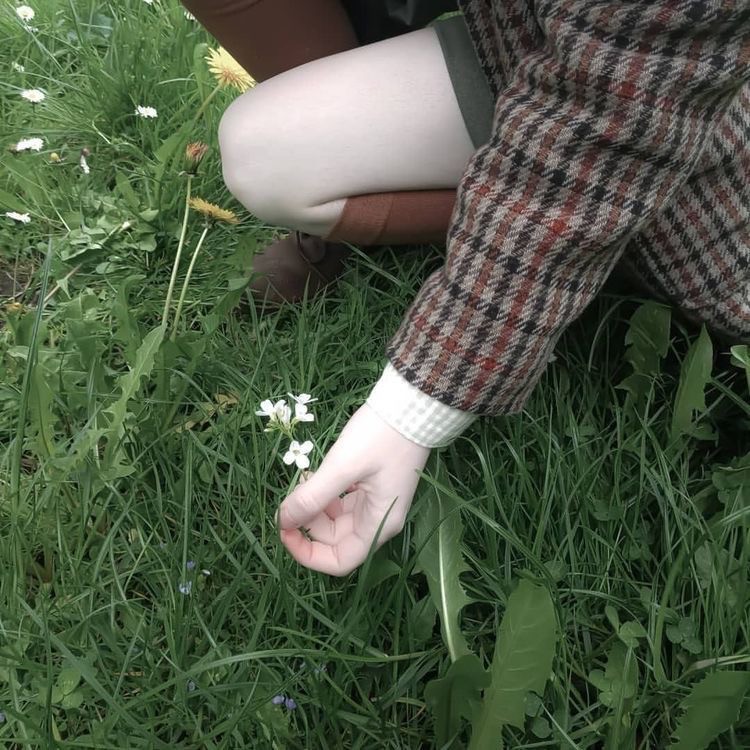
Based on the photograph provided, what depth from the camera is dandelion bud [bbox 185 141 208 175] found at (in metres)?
1.25

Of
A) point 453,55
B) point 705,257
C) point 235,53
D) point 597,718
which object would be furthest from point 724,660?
point 235,53

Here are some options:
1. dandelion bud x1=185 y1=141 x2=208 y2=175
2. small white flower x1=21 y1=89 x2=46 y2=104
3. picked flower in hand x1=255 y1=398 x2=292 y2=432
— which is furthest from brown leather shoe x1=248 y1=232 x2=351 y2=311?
small white flower x1=21 y1=89 x2=46 y2=104

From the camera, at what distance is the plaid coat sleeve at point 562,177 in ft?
2.14

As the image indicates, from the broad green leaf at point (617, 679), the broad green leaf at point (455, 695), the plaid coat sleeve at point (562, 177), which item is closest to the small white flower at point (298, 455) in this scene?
the plaid coat sleeve at point (562, 177)

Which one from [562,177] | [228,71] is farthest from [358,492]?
[228,71]

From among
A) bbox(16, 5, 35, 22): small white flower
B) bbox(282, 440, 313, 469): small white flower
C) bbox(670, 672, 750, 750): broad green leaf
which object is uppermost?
bbox(16, 5, 35, 22): small white flower

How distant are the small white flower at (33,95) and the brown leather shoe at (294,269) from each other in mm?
622

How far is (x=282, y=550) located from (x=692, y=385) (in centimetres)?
50

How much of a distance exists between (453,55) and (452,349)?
48 cm

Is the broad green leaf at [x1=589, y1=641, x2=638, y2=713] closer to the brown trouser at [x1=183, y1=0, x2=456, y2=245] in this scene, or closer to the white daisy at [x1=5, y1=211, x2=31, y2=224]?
the brown trouser at [x1=183, y1=0, x2=456, y2=245]

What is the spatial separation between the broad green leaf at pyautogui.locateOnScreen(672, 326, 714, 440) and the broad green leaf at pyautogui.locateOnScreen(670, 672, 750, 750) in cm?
33

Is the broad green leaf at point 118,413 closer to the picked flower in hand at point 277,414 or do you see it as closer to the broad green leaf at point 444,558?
the picked flower in hand at point 277,414

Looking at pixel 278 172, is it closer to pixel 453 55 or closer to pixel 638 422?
pixel 453 55

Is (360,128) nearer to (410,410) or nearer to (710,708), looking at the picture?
(410,410)
